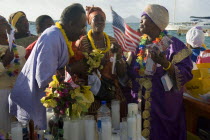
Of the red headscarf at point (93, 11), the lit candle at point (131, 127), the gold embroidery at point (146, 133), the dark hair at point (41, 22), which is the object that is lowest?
the gold embroidery at point (146, 133)

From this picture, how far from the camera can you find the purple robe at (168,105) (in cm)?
309

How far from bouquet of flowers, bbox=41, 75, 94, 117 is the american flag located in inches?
55.6

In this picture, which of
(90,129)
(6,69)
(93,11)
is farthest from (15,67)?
(90,129)

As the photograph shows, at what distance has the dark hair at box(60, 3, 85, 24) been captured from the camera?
254 centimetres

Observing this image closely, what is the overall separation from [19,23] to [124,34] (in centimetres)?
249

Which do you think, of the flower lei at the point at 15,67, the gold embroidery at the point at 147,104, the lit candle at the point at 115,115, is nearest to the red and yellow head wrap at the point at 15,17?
Result: the flower lei at the point at 15,67

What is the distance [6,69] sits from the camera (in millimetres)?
3168

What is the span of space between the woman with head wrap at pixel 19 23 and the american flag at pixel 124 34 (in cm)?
233

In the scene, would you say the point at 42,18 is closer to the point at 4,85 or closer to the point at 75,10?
the point at 4,85

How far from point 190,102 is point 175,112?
0.36 meters

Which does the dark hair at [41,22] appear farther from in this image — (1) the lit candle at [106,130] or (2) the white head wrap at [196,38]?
(1) the lit candle at [106,130]

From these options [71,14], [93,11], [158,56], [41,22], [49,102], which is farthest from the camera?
[41,22]

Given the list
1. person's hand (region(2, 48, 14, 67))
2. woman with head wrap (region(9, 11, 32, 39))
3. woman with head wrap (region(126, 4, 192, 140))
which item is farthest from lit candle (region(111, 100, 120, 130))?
woman with head wrap (region(9, 11, 32, 39))

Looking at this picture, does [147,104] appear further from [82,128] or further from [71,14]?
[71,14]
